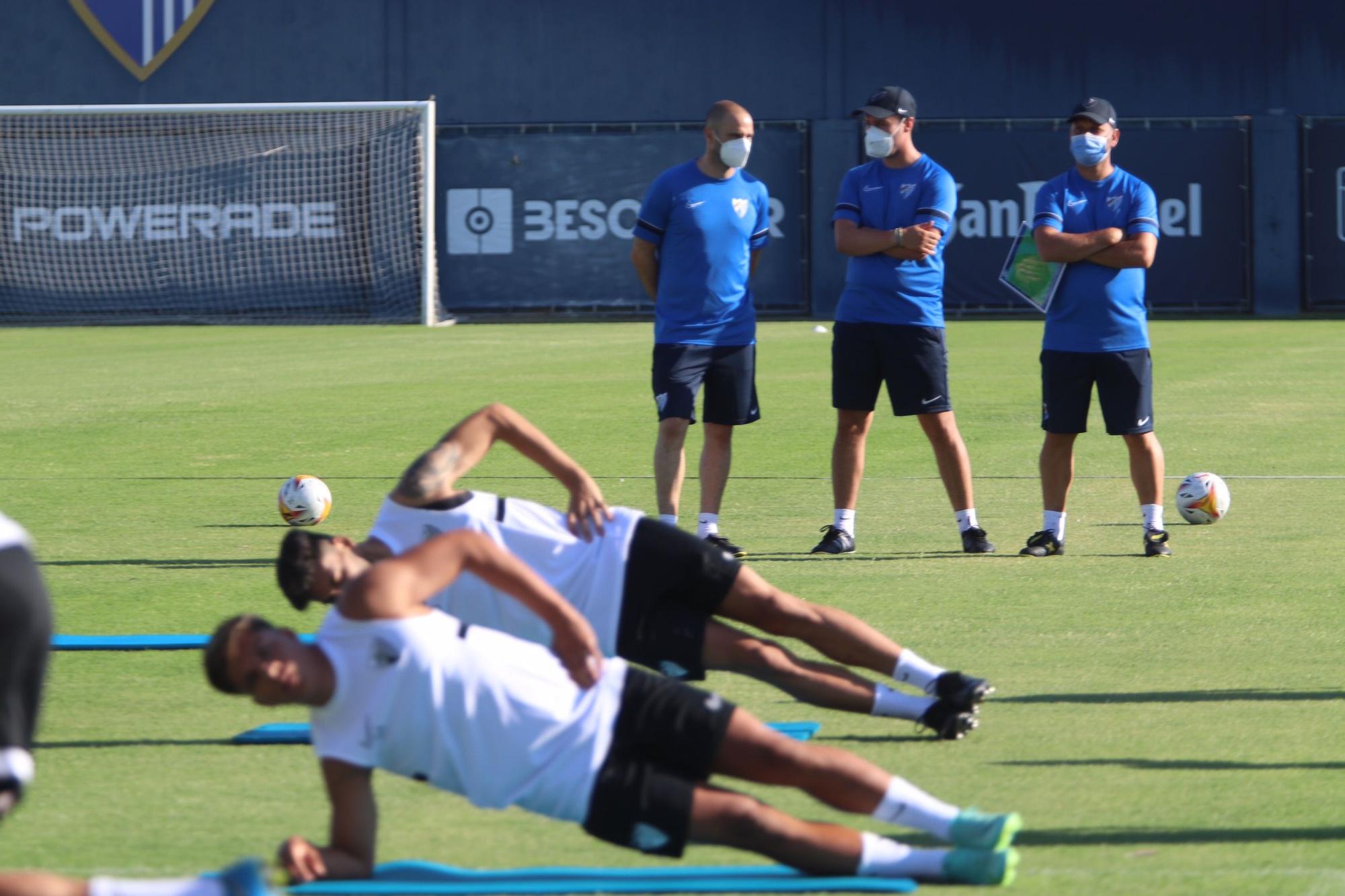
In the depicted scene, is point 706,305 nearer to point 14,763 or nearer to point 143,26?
point 14,763

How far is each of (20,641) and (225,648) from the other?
61 cm

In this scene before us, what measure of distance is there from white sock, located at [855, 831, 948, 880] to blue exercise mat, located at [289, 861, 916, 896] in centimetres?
2

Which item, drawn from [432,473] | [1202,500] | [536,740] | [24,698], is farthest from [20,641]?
[1202,500]

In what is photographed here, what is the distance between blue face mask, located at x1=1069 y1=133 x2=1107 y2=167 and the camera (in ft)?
31.1

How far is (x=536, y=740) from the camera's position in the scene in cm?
455

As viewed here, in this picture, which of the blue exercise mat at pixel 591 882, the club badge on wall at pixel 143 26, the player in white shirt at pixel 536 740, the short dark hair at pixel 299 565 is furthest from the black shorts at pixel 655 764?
the club badge on wall at pixel 143 26

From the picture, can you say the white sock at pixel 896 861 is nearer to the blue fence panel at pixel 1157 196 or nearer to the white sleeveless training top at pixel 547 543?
the white sleeveless training top at pixel 547 543

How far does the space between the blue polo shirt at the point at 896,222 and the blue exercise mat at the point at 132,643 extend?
368cm

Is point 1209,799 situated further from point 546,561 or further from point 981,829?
point 546,561

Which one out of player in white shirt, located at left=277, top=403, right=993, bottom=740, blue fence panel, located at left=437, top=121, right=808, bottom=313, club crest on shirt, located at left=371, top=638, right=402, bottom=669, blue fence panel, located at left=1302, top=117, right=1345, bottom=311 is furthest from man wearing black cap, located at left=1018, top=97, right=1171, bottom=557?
blue fence panel, located at left=1302, top=117, right=1345, bottom=311

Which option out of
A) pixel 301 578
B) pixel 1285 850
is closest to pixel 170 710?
pixel 301 578

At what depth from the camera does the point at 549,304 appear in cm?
3039

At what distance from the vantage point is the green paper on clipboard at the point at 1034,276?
9.72 metres

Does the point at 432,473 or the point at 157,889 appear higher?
the point at 432,473
